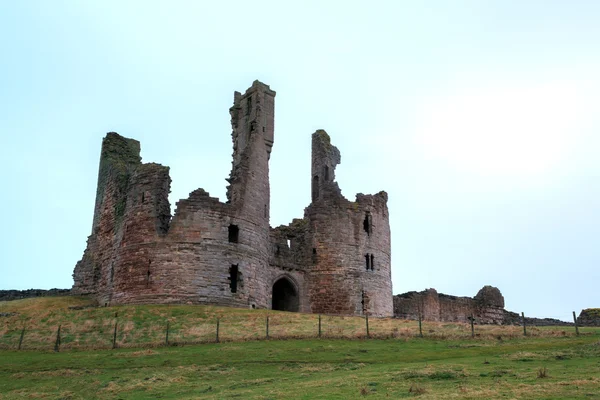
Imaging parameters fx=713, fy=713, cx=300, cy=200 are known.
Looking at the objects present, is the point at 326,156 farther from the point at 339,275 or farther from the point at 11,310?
the point at 11,310

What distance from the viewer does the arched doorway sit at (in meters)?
44.7

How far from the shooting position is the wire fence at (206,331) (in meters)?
29.3

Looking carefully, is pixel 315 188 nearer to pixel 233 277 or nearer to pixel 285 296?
pixel 285 296

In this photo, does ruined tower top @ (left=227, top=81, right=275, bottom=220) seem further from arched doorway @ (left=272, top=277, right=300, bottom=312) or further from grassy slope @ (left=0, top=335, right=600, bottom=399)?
grassy slope @ (left=0, top=335, right=600, bottom=399)

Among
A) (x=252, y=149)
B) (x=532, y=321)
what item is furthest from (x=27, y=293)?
(x=532, y=321)

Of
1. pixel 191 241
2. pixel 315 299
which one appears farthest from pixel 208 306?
pixel 315 299

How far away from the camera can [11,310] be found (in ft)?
126

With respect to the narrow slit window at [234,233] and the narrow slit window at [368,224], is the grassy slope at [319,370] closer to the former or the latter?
the narrow slit window at [234,233]

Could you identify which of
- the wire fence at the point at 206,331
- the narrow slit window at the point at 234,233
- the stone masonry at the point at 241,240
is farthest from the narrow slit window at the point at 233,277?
the wire fence at the point at 206,331

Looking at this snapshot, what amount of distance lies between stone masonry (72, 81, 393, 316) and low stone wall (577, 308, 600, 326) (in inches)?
466

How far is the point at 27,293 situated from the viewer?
47438mm

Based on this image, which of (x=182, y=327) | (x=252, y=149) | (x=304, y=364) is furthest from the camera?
(x=252, y=149)

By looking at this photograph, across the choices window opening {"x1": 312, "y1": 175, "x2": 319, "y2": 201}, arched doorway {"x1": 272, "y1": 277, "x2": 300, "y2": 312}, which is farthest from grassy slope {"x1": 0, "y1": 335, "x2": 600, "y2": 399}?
window opening {"x1": 312, "y1": 175, "x2": 319, "y2": 201}

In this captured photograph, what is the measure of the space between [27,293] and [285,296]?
1727cm
